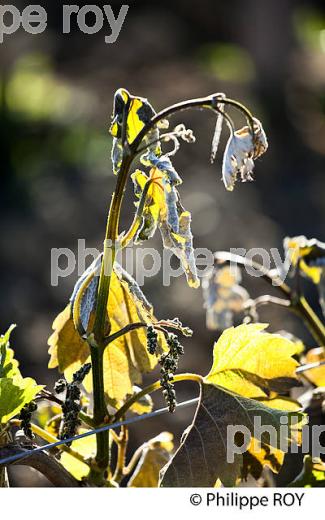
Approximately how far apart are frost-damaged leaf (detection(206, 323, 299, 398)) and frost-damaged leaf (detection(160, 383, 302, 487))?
39 millimetres

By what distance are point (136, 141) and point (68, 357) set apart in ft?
0.91

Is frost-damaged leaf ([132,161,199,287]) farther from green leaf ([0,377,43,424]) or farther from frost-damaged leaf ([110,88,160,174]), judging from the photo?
green leaf ([0,377,43,424])

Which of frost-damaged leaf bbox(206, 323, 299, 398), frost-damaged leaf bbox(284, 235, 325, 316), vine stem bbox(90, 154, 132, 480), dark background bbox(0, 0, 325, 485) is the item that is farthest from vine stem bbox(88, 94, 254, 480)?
dark background bbox(0, 0, 325, 485)

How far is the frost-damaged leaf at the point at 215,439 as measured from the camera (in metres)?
0.70

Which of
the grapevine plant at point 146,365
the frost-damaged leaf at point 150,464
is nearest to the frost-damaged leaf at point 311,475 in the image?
the grapevine plant at point 146,365

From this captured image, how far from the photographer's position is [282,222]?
5.07 metres

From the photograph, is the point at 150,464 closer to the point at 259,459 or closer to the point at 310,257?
the point at 259,459

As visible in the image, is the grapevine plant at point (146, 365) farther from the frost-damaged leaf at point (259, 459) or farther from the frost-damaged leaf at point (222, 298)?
the frost-damaged leaf at point (222, 298)

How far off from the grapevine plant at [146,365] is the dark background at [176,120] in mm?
510

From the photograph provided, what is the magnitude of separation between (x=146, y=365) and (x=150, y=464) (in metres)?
0.13

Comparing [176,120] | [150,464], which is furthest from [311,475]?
[176,120]

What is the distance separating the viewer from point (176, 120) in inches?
259

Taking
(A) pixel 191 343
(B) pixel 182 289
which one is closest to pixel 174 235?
(A) pixel 191 343

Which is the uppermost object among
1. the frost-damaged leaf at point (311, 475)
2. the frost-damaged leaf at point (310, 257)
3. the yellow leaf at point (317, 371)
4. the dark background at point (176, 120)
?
the dark background at point (176, 120)
